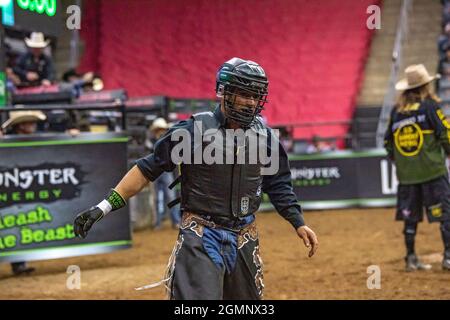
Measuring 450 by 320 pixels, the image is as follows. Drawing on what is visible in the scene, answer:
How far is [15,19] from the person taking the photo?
905 cm

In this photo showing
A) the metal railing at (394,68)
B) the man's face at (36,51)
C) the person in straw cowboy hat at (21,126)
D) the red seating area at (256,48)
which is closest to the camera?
the person in straw cowboy hat at (21,126)

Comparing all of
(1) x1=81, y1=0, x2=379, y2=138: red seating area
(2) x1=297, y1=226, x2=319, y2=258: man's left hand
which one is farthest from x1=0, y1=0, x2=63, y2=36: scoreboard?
(1) x1=81, y1=0, x2=379, y2=138: red seating area

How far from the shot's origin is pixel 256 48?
21125mm

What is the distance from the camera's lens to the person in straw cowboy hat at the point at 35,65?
529 inches

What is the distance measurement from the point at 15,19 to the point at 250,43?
1257 centimetres

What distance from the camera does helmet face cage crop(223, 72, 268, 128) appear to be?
167 inches

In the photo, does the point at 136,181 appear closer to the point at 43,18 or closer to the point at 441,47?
the point at 43,18

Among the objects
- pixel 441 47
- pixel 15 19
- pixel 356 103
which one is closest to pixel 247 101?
pixel 15 19

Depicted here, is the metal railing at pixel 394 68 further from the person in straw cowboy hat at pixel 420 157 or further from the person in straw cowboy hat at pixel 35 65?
the person in straw cowboy hat at pixel 420 157

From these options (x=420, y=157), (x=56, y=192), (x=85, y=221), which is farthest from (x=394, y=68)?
(x=85, y=221)

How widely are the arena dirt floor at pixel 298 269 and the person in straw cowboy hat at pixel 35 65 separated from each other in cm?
340

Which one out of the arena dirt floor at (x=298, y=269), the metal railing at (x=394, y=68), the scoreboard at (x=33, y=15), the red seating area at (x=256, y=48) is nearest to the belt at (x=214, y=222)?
the arena dirt floor at (x=298, y=269)

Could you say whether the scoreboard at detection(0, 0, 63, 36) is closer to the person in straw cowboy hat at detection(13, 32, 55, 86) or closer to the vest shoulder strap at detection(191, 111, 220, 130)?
the person in straw cowboy hat at detection(13, 32, 55, 86)

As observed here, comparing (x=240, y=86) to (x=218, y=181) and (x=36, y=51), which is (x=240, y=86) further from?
(x=36, y=51)
